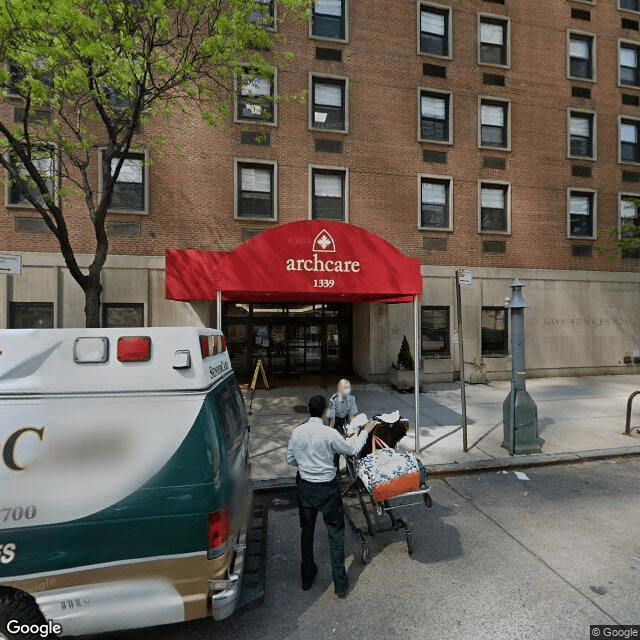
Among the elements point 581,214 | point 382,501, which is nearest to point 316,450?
point 382,501

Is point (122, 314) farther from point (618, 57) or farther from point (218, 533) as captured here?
point (618, 57)

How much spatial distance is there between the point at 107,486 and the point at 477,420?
8.36 metres

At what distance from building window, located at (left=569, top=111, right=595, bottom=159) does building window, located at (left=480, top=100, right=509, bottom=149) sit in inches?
123

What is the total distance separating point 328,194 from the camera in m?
13.1

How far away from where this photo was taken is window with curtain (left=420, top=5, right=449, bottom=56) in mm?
13906

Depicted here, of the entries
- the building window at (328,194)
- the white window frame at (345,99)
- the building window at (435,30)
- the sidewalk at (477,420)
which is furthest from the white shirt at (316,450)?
the building window at (435,30)

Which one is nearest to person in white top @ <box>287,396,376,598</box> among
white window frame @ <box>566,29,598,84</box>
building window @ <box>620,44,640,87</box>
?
white window frame @ <box>566,29,598,84</box>

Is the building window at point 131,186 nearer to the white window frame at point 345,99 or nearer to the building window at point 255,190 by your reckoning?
the building window at point 255,190

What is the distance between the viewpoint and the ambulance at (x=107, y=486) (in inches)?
95.4

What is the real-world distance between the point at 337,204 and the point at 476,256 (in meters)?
5.92

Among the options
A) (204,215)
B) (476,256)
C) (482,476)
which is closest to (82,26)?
(204,215)

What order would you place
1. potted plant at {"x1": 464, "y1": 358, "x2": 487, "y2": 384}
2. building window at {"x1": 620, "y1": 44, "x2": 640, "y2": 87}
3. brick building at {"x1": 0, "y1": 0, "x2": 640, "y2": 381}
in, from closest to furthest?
1. brick building at {"x1": 0, "y1": 0, "x2": 640, "y2": 381}
2. potted plant at {"x1": 464, "y1": 358, "x2": 487, "y2": 384}
3. building window at {"x1": 620, "y1": 44, "x2": 640, "y2": 87}

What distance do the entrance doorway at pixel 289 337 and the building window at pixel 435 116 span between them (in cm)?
752

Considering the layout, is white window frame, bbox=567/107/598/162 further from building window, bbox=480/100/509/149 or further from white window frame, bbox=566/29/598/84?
building window, bbox=480/100/509/149
